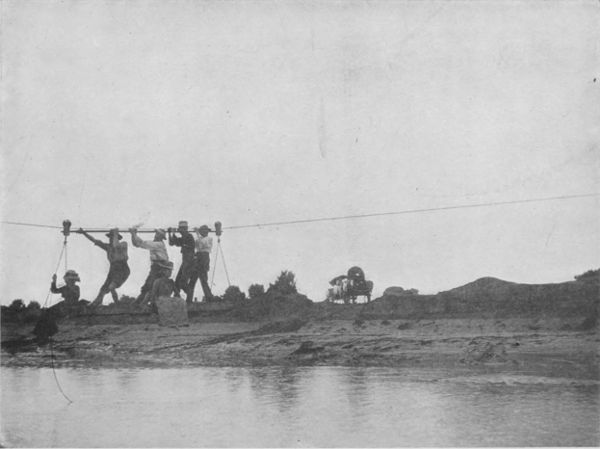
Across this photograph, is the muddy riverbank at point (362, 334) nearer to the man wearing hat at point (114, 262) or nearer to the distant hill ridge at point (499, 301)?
the distant hill ridge at point (499, 301)

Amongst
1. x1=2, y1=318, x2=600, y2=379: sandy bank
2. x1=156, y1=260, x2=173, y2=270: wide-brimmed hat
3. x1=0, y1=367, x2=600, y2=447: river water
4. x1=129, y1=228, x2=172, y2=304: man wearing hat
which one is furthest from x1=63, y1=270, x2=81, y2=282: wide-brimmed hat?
x1=0, y1=367, x2=600, y2=447: river water

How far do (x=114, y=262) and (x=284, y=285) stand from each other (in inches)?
142

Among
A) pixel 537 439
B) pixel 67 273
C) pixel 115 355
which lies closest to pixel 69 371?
pixel 115 355

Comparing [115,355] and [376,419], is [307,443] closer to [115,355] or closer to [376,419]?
[376,419]

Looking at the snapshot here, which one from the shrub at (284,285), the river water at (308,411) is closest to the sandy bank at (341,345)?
the river water at (308,411)

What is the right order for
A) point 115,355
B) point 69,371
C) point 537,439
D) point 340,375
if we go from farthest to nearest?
point 115,355
point 69,371
point 340,375
point 537,439

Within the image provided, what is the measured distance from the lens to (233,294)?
14.5m

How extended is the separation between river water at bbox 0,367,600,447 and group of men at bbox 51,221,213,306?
5.14m

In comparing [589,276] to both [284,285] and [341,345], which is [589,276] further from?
[284,285]

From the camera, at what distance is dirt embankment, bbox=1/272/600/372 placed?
8594 millimetres

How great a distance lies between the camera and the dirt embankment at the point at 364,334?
859 centimetres

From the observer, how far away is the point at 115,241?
45.0 feet

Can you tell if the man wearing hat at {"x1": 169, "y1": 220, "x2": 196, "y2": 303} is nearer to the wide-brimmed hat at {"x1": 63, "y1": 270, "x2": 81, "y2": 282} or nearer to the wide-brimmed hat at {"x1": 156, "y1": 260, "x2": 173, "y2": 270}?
the wide-brimmed hat at {"x1": 156, "y1": 260, "x2": 173, "y2": 270}

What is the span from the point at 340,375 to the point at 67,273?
24.2 feet
